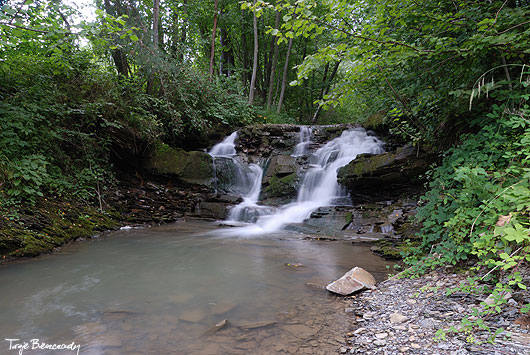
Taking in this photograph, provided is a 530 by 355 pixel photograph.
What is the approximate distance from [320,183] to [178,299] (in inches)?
286

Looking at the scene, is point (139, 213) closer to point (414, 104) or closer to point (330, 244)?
point (330, 244)

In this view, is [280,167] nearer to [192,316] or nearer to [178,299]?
[178,299]

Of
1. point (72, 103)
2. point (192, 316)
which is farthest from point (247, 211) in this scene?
point (192, 316)

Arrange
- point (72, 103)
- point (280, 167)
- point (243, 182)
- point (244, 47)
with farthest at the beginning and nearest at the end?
point (244, 47), point (243, 182), point (280, 167), point (72, 103)

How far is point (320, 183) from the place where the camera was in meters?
9.79

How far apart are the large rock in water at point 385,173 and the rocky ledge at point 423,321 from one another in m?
4.85

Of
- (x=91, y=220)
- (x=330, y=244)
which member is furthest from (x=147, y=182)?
(x=330, y=244)

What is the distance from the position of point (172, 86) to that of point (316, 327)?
999 centimetres

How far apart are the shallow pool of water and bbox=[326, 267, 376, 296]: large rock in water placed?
163 millimetres

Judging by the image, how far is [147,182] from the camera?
949cm

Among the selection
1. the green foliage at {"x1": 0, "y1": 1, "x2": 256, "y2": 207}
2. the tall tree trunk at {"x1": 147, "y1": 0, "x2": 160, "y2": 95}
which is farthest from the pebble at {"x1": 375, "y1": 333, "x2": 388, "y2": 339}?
the tall tree trunk at {"x1": 147, "y1": 0, "x2": 160, "y2": 95}

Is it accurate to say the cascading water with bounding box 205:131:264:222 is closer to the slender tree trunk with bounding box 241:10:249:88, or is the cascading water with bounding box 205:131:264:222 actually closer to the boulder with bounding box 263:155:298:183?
the boulder with bounding box 263:155:298:183

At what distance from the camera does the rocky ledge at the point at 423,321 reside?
188 cm

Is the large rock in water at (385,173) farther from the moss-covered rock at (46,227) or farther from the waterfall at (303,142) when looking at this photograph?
the moss-covered rock at (46,227)
